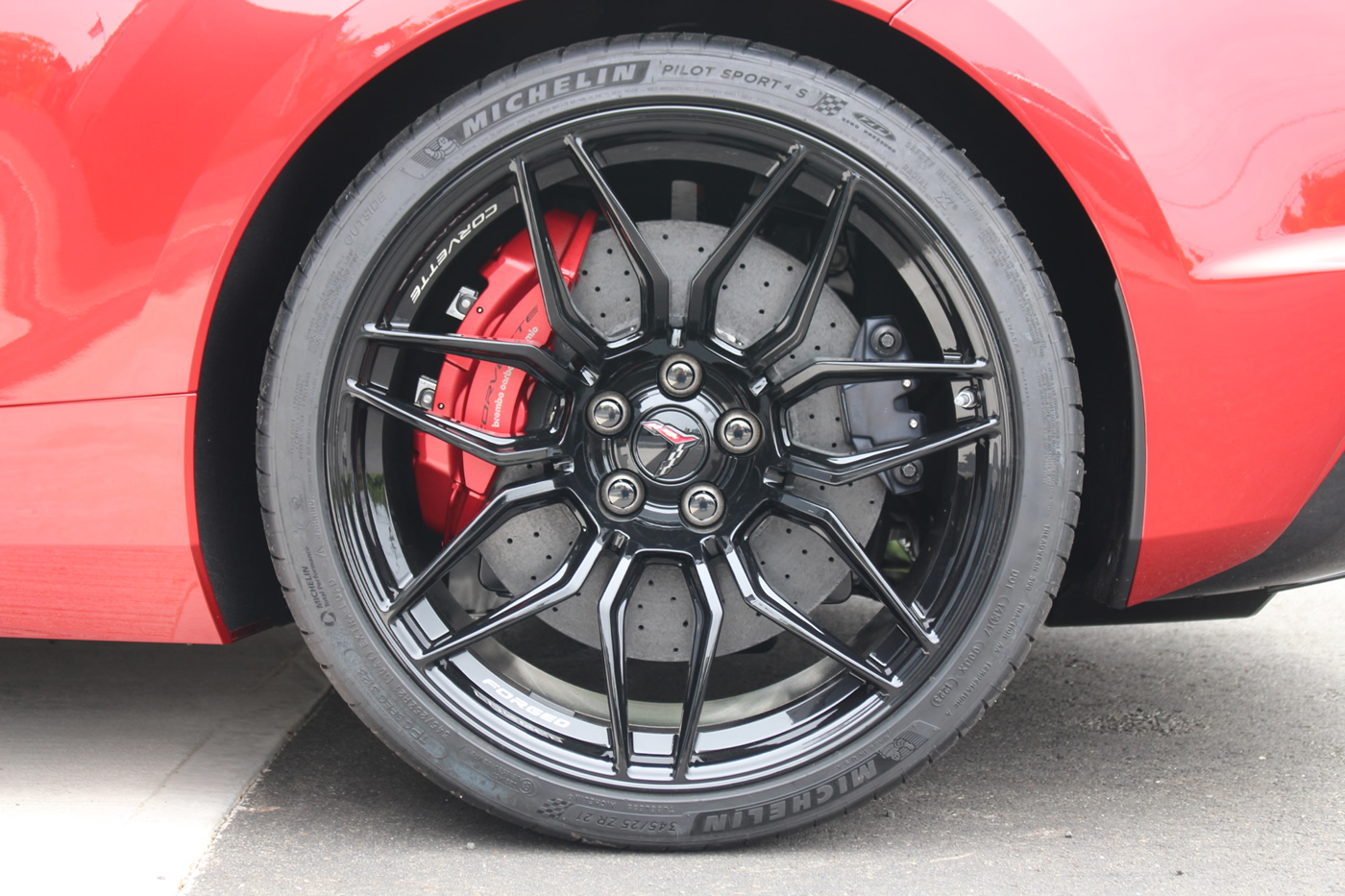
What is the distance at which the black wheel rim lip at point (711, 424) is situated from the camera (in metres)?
1.29

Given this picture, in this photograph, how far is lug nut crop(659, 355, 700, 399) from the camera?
1.34 metres

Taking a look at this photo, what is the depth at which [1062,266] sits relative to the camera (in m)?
1.42

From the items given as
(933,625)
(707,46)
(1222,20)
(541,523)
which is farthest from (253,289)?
(1222,20)

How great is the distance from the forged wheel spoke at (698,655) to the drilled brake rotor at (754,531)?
10cm

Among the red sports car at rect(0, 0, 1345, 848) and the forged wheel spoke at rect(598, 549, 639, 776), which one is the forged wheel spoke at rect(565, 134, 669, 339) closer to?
the red sports car at rect(0, 0, 1345, 848)

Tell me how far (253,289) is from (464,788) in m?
0.77

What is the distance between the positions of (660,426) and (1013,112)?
24.7 inches

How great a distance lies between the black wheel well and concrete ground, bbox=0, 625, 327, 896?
→ 13.4 inches

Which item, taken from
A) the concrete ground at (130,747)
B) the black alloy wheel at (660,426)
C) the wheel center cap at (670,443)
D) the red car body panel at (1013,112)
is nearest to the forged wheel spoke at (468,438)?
the black alloy wheel at (660,426)

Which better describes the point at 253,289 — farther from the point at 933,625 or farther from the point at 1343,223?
the point at 1343,223

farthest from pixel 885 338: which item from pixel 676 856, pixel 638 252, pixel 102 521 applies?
pixel 102 521

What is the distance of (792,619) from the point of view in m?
1.37

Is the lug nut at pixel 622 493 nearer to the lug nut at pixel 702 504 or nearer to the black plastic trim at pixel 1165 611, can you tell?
the lug nut at pixel 702 504

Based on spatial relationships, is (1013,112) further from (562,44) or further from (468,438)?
(468,438)
